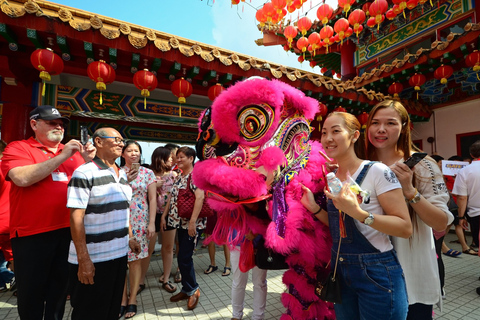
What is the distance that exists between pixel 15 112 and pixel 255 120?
13.7ft

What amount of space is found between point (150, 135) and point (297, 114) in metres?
6.86

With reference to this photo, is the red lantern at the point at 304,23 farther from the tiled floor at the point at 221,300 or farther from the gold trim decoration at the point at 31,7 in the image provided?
the tiled floor at the point at 221,300

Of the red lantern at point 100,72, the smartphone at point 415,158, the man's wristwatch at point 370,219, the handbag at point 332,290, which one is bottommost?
the handbag at point 332,290

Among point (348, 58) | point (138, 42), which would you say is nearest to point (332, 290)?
point (138, 42)

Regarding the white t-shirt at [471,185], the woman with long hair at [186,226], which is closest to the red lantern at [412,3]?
the white t-shirt at [471,185]

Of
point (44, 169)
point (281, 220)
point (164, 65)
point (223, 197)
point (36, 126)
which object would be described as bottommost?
point (281, 220)

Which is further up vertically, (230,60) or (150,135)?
(230,60)

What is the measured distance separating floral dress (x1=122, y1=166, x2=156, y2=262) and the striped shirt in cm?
93

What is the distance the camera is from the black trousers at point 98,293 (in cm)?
184

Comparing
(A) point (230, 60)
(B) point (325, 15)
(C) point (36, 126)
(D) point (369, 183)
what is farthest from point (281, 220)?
(B) point (325, 15)

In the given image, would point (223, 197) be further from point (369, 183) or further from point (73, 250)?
point (73, 250)

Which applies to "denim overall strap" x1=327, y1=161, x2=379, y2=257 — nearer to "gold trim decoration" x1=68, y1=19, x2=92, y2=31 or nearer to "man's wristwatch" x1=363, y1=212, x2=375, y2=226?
"man's wristwatch" x1=363, y1=212, x2=375, y2=226

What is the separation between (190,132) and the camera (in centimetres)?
812

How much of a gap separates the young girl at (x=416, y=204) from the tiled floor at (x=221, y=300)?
1.68 meters
